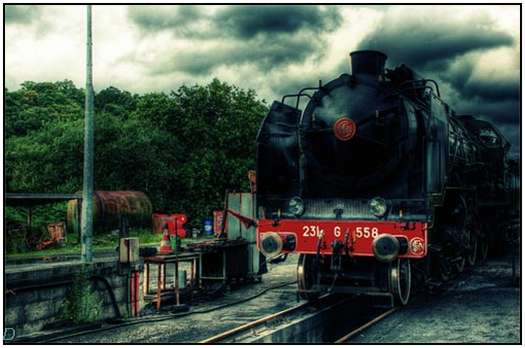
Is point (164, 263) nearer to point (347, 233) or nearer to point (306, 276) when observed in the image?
point (306, 276)

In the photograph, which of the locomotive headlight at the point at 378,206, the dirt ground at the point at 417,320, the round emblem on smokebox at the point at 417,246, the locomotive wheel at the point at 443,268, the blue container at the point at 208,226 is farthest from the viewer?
the blue container at the point at 208,226

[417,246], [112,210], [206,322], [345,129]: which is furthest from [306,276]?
[112,210]

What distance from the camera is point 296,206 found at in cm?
942

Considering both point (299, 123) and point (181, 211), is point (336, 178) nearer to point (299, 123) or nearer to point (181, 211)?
point (299, 123)

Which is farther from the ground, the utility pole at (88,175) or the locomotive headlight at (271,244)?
the utility pole at (88,175)

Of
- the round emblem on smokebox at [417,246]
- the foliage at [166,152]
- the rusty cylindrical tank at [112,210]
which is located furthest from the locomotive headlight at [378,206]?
the foliage at [166,152]

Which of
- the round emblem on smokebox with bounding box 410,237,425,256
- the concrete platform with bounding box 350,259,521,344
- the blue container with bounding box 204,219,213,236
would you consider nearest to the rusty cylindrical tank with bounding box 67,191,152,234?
the blue container with bounding box 204,219,213,236

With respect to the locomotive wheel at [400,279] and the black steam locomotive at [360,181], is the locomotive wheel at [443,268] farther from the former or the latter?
the locomotive wheel at [400,279]

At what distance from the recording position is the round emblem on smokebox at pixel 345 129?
8.98m

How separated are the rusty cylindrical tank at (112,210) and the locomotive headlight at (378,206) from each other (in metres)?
17.2

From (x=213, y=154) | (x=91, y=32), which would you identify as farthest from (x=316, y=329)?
(x=213, y=154)

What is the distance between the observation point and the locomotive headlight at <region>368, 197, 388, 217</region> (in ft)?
28.6

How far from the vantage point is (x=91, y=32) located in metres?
9.84

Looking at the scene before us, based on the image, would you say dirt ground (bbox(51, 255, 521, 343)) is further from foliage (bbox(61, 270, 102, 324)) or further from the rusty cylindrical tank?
the rusty cylindrical tank
